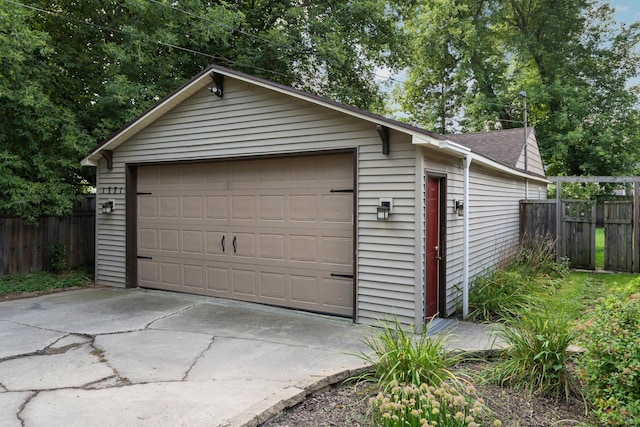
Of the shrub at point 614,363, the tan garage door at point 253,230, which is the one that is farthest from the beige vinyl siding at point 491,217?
the shrub at point 614,363

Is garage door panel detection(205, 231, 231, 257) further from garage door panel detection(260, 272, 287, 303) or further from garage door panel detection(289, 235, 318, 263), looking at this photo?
garage door panel detection(289, 235, 318, 263)

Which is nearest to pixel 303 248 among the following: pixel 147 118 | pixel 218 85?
pixel 218 85

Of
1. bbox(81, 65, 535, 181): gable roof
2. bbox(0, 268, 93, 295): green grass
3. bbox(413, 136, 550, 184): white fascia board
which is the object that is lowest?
bbox(0, 268, 93, 295): green grass

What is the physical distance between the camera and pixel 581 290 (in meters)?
7.06

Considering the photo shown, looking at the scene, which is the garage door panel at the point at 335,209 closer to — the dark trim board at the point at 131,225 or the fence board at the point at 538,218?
the dark trim board at the point at 131,225

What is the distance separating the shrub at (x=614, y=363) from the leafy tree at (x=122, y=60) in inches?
325

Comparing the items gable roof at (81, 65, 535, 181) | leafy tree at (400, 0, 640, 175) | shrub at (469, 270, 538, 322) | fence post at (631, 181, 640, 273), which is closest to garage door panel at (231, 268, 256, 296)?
gable roof at (81, 65, 535, 181)

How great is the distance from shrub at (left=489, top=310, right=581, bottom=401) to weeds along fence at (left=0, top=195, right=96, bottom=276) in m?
8.32

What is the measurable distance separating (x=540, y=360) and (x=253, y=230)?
4426 mm

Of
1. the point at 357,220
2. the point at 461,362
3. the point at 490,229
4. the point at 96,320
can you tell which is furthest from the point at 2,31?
the point at 490,229

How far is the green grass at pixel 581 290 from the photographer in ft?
18.8

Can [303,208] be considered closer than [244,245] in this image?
Yes

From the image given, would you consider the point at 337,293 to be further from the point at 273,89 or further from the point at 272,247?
the point at 273,89

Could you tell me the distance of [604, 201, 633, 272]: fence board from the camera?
854 centimetres
